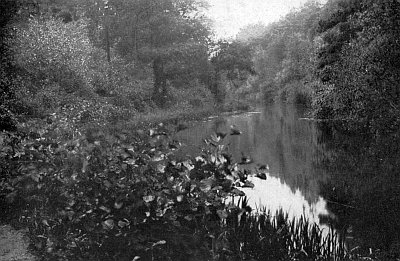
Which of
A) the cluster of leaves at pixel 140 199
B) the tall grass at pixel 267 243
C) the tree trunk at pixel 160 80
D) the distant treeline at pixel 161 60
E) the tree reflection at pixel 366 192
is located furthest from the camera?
the tree trunk at pixel 160 80

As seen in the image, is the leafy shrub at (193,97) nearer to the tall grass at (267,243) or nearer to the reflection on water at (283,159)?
the reflection on water at (283,159)

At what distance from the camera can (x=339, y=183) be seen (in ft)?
44.1

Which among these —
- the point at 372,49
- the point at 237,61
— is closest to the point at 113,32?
the point at 237,61

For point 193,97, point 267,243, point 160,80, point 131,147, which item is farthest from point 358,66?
point 193,97

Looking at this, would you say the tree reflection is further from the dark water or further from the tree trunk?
the tree trunk

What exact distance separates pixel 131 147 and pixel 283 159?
13659 millimetres

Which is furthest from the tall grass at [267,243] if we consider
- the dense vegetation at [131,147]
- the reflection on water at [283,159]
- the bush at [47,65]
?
the bush at [47,65]

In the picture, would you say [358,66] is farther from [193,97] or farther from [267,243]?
[193,97]

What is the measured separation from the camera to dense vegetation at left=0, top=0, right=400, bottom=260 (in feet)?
17.6

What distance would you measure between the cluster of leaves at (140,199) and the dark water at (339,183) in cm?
54

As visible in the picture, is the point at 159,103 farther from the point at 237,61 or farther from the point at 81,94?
the point at 237,61

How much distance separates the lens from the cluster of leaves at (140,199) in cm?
525

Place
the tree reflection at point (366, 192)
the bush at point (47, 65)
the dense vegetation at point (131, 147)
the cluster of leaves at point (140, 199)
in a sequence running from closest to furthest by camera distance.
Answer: the cluster of leaves at point (140, 199)
the dense vegetation at point (131, 147)
the tree reflection at point (366, 192)
the bush at point (47, 65)

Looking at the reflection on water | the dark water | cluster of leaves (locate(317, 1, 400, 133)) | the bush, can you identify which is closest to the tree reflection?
the dark water
